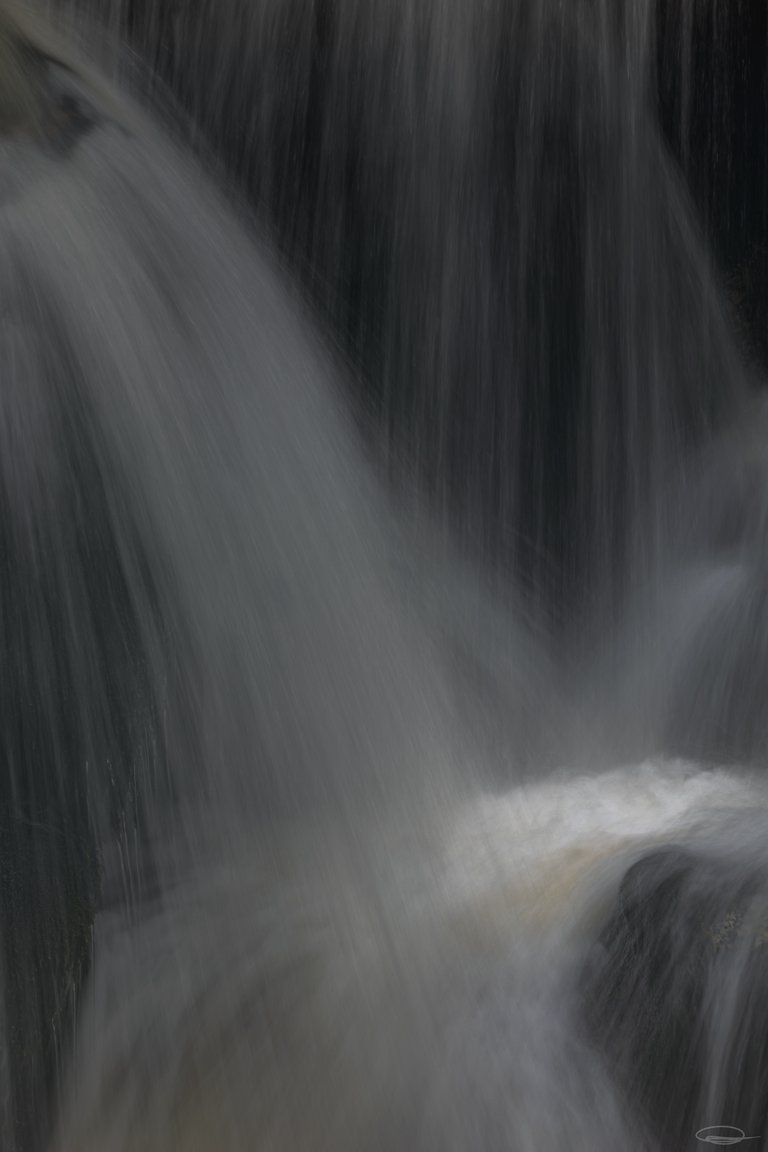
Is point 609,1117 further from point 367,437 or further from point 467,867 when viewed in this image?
point 367,437

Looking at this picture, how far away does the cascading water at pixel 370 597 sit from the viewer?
3.38m

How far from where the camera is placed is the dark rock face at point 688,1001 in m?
2.96

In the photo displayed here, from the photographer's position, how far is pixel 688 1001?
3.11 meters

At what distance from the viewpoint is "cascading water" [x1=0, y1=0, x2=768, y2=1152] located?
338 centimetres

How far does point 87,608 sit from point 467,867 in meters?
1.35

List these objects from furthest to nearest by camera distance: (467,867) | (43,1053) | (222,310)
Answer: (222,310) → (467,867) → (43,1053)

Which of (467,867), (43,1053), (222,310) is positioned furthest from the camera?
(222,310)

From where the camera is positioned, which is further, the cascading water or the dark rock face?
the cascading water

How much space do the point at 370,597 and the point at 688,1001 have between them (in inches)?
81.4

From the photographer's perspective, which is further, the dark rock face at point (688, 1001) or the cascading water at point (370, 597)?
the cascading water at point (370, 597)

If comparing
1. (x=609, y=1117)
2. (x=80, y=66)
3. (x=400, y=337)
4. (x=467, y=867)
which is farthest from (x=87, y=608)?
(x=400, y=337)

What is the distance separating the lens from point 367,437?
5977 mm

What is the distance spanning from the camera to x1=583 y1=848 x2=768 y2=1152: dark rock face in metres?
2.96

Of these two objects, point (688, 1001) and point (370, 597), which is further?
point (370, 597)
